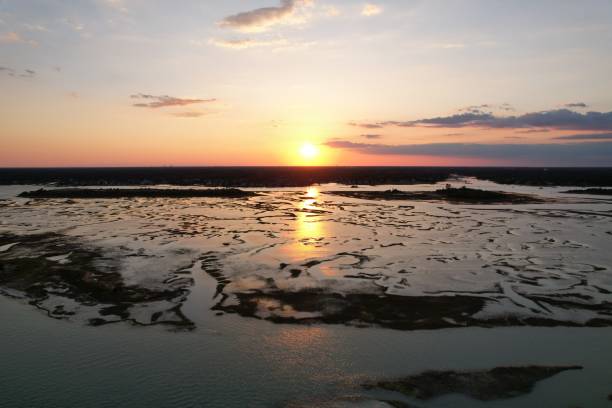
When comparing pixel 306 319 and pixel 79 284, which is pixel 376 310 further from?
pixel 79 284

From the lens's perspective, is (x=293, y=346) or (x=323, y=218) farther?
(x=323, y=218)

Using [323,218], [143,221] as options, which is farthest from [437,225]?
[143,221]

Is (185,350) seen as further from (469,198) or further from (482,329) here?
(469,198)

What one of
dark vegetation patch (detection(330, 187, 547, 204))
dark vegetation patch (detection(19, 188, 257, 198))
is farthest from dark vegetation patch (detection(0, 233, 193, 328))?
dark vegetation patch (detection(330, 187, 547, 204))

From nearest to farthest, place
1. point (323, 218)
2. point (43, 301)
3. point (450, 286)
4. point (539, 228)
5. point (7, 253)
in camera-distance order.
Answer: point (43, 301) → point (450, 286) → point (7, 253) → point (539, 228) → point (323, 218)

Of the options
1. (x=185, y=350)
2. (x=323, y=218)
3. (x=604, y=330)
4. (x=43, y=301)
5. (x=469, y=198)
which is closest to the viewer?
(x=185, y=350)

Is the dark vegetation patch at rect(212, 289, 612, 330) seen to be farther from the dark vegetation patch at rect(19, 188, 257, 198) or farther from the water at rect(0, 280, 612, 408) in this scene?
the dark vegetation patch at rect(19, 188, 257, 198)

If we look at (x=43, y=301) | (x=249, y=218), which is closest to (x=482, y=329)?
(x=43, y=301)
